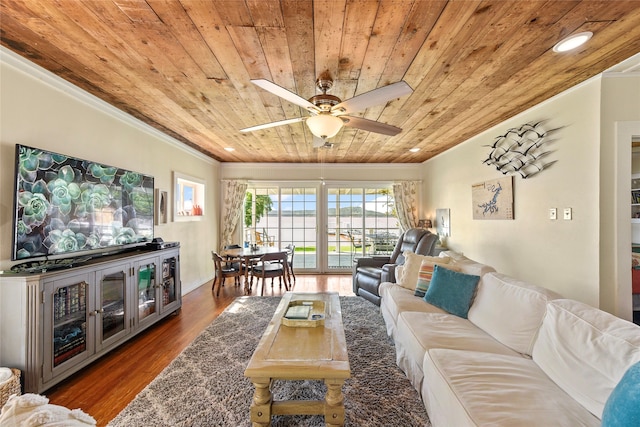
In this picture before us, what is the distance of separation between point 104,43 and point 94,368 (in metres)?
2.58

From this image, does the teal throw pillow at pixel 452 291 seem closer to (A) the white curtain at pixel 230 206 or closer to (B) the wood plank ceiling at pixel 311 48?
(B) the wood plank ceiling at pixel 311 48

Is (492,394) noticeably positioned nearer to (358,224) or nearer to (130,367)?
(130,367)

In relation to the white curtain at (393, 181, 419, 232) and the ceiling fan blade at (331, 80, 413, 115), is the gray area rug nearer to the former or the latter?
the ceiling fan blade at (331, 80, 413, 115)

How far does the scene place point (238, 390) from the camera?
200 cm

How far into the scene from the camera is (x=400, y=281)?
3.10 m

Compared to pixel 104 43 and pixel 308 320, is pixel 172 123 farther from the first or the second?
pixel 308 320

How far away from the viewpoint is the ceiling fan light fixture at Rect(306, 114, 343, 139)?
2.02 meters

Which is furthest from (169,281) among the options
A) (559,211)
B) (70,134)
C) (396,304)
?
(559,211)

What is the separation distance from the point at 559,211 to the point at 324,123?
97.8 inches

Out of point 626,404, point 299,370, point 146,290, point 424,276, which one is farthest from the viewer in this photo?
point 146,290

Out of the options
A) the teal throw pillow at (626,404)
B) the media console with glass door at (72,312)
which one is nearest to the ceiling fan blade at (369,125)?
the teal throw pillow at (626,404)

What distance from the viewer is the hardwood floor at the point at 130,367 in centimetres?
190

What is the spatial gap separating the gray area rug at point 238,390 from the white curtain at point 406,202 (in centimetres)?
347

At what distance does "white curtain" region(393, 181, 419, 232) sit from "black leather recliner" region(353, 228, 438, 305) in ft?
5.28
